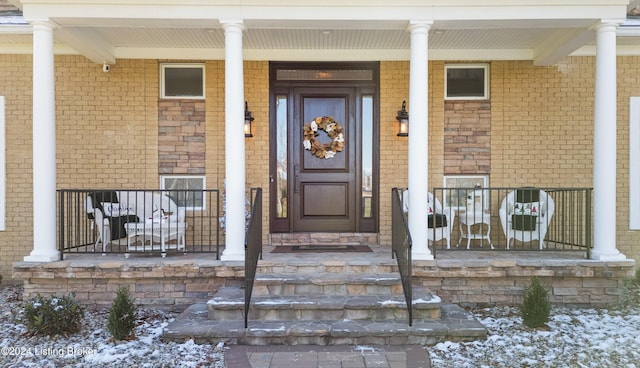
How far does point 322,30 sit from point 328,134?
1.62 m

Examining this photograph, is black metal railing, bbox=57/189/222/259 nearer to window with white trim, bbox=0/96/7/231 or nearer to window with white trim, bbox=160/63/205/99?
window with white trim, bbox=0/96/7/231

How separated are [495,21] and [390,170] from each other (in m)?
2.55

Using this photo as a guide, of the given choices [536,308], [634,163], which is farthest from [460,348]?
[634,163]

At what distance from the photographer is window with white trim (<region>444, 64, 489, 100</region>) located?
23.2 feet

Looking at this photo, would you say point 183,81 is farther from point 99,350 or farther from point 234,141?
point 99,350

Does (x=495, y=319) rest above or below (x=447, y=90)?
below

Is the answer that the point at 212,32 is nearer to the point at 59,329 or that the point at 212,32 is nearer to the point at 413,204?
the point at 413,204

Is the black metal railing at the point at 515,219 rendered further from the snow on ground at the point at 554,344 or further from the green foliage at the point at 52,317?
the green foliage at the point at 52,317

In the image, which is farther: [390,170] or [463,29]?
[390,170]

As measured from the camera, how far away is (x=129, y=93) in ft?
22.7

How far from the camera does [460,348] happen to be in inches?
167

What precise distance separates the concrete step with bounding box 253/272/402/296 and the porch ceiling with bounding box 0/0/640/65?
302 centimetres

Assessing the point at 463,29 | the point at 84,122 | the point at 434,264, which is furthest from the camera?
the point at 84,122

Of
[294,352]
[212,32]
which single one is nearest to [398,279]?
[294,352]
